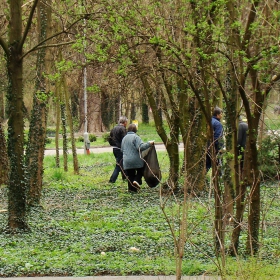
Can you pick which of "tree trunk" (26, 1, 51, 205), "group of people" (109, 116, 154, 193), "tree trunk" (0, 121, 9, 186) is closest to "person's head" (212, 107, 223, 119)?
"group of people" (109, 116, 154, 193)

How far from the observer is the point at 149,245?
970 cm

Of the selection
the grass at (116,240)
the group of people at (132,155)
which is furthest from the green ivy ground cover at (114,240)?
the group of people at (132,155)

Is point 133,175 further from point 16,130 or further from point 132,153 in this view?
point 16,130

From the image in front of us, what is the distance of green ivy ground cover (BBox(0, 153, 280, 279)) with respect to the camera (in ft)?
26.0

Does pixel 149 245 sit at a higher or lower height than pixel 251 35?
lower

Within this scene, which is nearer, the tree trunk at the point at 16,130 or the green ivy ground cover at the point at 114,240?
the green ivy ground cover at the point at 114,240

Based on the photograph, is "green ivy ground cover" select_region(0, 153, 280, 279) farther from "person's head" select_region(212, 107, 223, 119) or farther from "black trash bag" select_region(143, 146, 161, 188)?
"person's head" select_region(212, 107, 223, 119)

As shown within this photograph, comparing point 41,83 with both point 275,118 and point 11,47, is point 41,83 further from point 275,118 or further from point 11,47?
point 275,118

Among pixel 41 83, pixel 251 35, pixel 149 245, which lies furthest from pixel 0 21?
pixel 251 35

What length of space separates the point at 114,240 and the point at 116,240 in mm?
32

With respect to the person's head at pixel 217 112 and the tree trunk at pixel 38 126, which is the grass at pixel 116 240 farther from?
the person's head at pixel 217 112

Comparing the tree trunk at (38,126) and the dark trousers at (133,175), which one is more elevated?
the tree trunk at (38,126)

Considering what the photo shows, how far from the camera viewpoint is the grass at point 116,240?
7.79 m

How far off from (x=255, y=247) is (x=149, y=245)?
1766 millimetres
